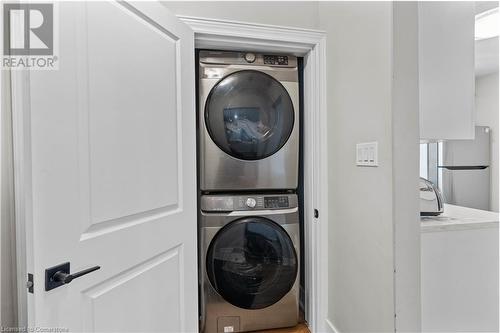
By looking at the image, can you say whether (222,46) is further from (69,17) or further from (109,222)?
(109,222)

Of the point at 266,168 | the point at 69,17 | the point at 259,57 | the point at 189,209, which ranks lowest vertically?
the point at 189,209

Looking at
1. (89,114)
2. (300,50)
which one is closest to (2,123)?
(89,114)

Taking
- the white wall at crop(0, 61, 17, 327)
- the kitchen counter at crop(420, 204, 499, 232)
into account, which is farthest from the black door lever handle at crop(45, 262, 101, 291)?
the kitchen counter at crop(420, 204, 499, 232)

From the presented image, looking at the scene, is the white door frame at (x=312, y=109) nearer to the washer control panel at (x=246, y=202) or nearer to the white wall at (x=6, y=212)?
the washer control panel at (x=246, y=202)

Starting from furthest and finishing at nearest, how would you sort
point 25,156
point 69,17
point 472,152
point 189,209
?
point 472,152 < point 189,209 < point 69,17 < point 25,156

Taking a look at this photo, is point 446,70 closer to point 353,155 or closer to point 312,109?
point 353,155

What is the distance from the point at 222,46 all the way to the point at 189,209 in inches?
38.4

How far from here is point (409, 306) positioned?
1.16 m

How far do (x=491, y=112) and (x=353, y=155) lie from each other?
4.02 meters

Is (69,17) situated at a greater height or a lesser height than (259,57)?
lesser

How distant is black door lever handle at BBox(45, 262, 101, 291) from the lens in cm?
83

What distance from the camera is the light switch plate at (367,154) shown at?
123cm

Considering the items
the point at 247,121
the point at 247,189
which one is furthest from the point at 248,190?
the point at 247,121

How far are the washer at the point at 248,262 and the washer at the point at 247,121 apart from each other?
0.42 ft
